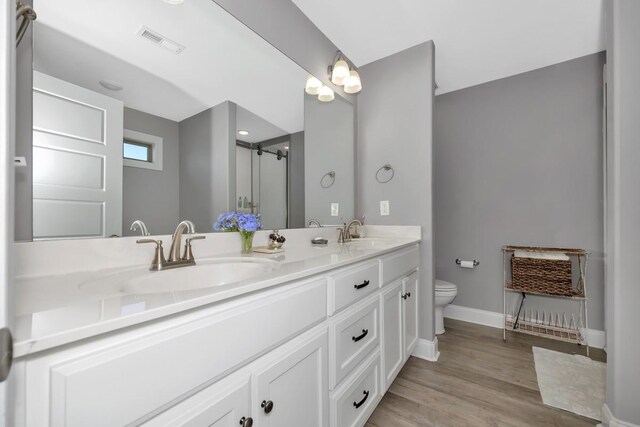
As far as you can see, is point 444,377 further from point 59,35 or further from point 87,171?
point 59,35

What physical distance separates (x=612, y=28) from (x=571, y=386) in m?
1.98

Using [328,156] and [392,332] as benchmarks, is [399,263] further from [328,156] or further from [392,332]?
[328,156]

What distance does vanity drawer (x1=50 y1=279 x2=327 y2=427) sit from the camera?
408 millimetres

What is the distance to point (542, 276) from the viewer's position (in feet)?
7.12

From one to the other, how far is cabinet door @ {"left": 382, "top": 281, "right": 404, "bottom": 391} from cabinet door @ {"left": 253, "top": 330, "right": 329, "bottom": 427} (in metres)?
0.54

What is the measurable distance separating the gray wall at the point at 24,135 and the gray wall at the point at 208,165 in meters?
0.43

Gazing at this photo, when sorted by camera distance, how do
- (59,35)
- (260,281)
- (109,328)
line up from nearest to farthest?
(109,328), (260,281), (59,35)

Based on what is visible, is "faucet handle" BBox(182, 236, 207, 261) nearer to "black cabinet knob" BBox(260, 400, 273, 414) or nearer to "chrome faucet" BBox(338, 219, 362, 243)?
"black cabinet knob" BBox(260, 400, 273, 414)

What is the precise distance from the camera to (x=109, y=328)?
0.44 metres

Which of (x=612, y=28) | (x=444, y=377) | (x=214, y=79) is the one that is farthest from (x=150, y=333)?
(x=612, y=28)

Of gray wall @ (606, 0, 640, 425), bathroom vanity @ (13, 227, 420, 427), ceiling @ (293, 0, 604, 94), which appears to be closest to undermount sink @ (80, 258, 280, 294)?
bathroom vanity @ (13, 227, 420, 427)

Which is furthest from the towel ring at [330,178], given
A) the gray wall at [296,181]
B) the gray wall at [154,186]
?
the gray wall at [154,186]

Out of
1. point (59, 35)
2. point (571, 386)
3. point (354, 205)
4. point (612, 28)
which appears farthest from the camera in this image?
point (354, 205)

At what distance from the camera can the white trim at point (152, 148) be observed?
972 mm
